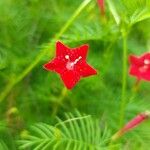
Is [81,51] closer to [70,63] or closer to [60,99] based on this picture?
[70,63]

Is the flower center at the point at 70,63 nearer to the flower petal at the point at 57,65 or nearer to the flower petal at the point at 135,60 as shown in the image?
the flower petal at the point at 57,65

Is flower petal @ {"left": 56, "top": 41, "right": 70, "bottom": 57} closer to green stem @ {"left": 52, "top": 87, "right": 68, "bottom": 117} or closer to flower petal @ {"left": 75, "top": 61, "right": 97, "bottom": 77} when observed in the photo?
flower petal @ {"left": 75, "top": 61, "right": 97, "bottom": 77}

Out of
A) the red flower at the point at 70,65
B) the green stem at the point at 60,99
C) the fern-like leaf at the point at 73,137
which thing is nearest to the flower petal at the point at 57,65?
the red flower at the point at 70,65

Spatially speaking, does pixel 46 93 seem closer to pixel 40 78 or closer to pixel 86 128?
pixel 40 78

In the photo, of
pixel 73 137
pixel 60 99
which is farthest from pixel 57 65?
pixel 60 99

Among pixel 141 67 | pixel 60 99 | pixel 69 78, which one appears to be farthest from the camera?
pixel 60 99
